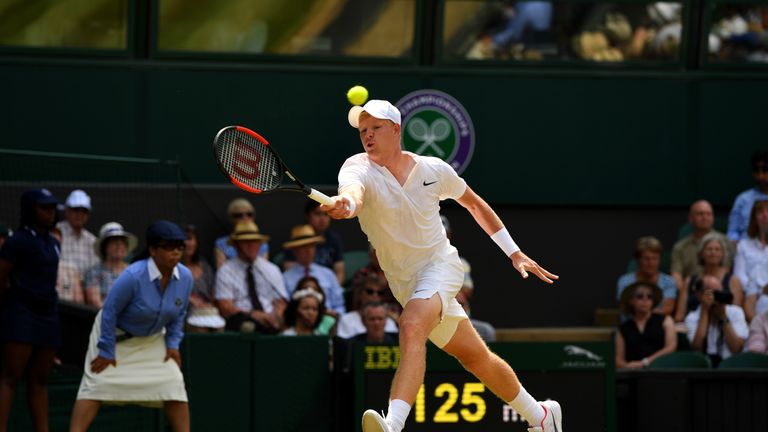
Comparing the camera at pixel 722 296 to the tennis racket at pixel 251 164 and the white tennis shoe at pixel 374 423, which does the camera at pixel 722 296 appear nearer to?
→ the white tennis shoe at pixel 374 423

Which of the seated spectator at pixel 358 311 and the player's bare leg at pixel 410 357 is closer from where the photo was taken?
the player's bare leg at pixel 410 357

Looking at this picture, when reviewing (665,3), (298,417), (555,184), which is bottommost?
(298,417)

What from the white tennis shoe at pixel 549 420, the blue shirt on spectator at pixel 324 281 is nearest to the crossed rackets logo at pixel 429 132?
the blue shirt on spectator at pixel 324 281

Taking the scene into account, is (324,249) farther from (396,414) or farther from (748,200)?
(396,414)

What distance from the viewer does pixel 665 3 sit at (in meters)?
14.6

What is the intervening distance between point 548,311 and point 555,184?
1.33 metres

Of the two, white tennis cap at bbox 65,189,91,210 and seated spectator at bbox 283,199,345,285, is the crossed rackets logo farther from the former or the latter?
white tennis cap at bbox 65,189,91,210

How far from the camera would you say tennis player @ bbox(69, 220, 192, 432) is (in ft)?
31.0

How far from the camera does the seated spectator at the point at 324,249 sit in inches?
492

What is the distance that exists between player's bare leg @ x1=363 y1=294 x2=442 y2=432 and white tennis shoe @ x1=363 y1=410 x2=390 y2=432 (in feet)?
0.39

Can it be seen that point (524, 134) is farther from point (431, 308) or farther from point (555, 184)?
point (431, 308)

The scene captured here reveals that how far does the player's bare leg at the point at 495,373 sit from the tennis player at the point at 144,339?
2.49m

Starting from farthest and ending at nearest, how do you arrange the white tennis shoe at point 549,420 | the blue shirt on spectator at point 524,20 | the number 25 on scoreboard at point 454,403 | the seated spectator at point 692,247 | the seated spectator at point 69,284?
the blue shirt on spectator at point 524,20 → the seated spectator at point 692,247 → the seated spectator at point 69,284 → the number 25 on scoreboard at point 454,403 → the white tennis shoe at point 549,420

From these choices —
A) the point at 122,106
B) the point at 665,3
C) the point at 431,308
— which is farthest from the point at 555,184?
the point at 431,308
